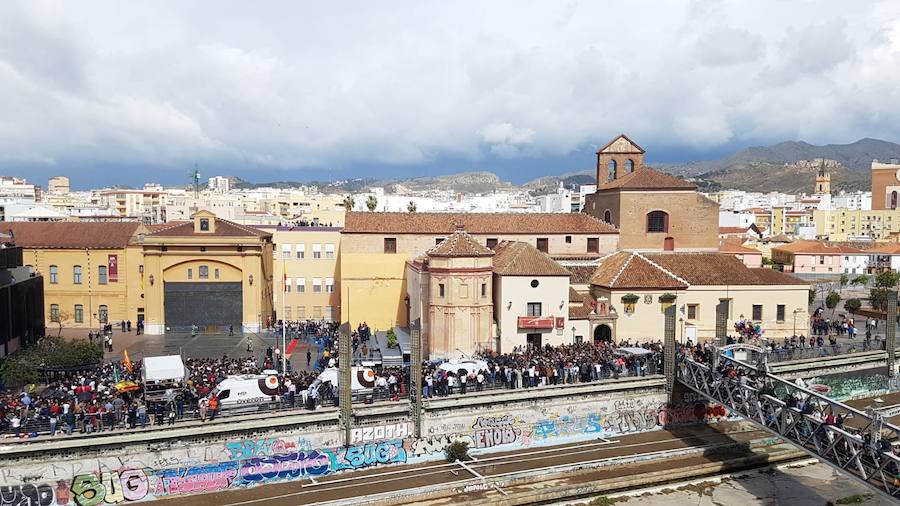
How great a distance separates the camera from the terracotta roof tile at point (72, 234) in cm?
5562

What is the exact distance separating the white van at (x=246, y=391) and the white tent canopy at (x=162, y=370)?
1.75 m

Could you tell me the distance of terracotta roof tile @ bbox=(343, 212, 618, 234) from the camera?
53.0 m

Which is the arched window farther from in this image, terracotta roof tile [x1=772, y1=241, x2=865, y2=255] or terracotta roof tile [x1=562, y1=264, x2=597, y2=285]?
terracotta roof tile [x1=772, y1=241, x2=865, y2=255]

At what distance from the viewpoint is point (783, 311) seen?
163 ft

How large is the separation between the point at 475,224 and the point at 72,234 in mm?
30686

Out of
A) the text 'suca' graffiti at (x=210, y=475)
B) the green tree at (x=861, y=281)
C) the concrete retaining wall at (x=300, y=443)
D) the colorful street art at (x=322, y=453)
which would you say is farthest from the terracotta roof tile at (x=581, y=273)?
the green tree at (x=861, y=281)

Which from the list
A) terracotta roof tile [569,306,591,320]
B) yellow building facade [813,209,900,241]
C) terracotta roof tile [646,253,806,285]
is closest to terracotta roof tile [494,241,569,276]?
terracotta roof tile [569,306,591,320]

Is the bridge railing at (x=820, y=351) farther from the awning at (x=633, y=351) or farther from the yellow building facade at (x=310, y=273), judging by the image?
the yellow building facade at (x=310, y=273)

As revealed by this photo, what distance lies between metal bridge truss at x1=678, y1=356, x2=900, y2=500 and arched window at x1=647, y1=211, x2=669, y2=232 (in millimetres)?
20992

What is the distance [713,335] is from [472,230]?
1786cm

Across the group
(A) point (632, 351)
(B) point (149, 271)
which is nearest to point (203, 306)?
(B) point (149, 271)

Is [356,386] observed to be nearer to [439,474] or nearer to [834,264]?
[439,474]

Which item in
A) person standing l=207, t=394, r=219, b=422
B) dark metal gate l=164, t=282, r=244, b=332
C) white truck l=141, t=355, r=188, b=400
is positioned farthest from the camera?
dark metal gate l=164, t=282, r=244, b=332

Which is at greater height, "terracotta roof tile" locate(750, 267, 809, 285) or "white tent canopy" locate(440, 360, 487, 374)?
"terracotta roof tile" locate(750, 267, 809, 285)
